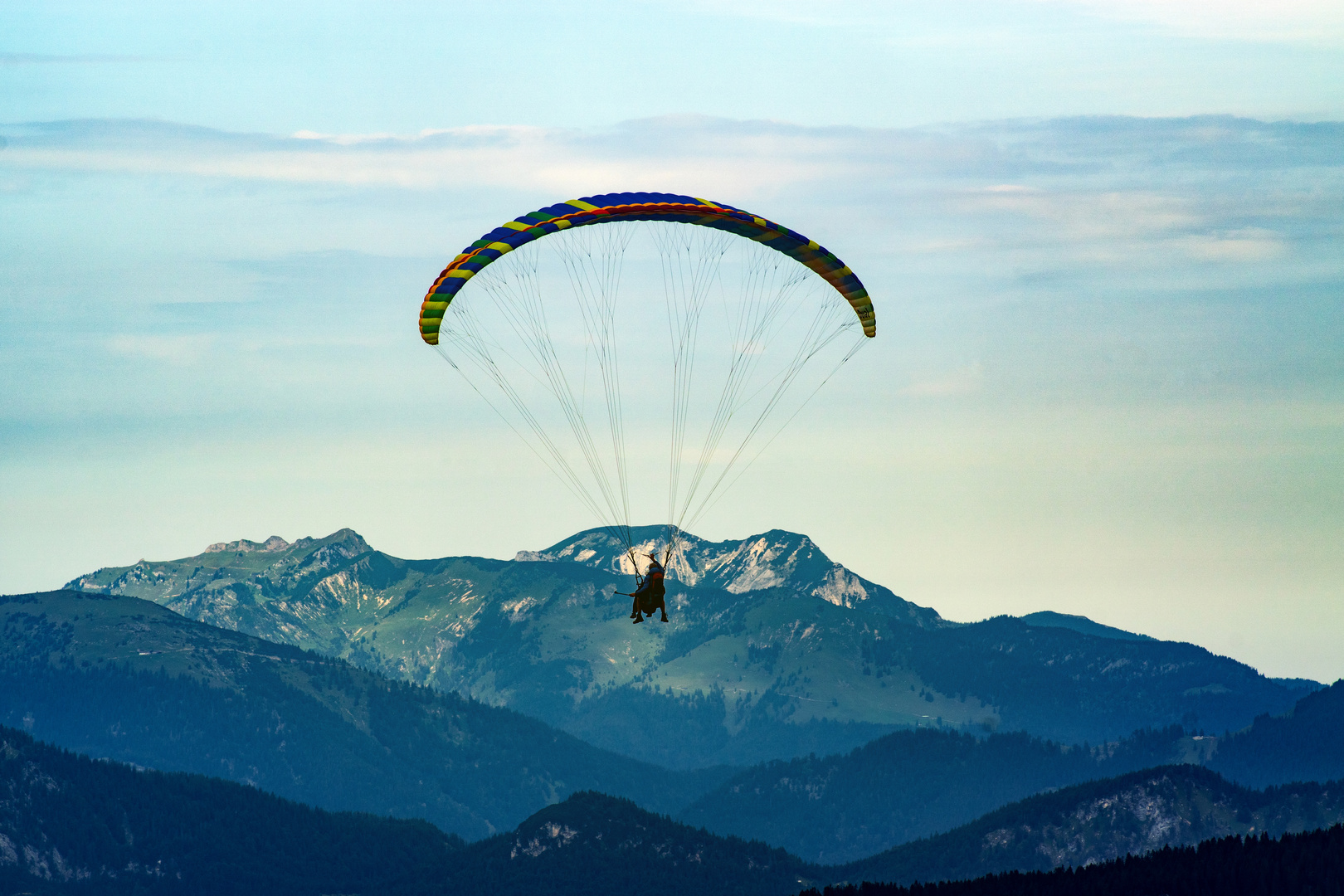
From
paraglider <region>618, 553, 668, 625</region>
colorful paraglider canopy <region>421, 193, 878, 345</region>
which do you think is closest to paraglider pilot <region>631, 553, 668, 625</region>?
paraglider <region>618, 553, 668, 625</region>

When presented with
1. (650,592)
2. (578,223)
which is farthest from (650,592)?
(578,223)

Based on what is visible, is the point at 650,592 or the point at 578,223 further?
the point at 578,223

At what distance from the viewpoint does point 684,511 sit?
90.9 meters

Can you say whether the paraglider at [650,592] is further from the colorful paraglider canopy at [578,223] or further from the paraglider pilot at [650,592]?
the colorful paraglider canopy at [578,223]

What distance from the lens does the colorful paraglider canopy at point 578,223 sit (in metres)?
95.9

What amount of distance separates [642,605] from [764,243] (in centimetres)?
2739

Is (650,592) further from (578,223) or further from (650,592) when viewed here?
(578,223)

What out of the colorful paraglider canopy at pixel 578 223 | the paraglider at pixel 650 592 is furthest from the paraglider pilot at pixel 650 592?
the colorful paraglider canopy at pixel 578 223

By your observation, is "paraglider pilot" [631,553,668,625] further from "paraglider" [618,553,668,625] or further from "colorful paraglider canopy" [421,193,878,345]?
"colorful paraglider canopy" [421,193,878,345]

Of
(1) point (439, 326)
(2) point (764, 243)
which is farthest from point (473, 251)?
(2) point (764, 243)

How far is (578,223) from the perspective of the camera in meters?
96.2

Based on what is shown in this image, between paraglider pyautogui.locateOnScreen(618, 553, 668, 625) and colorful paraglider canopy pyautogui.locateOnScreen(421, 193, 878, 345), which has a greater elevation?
colorful paraglider canopy pyautogui.locateOnScreen(421, 193, 878, 345)

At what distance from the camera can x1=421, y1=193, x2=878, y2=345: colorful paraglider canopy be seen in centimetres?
9594

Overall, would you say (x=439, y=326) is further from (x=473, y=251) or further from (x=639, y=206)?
(x=639, y=206)
